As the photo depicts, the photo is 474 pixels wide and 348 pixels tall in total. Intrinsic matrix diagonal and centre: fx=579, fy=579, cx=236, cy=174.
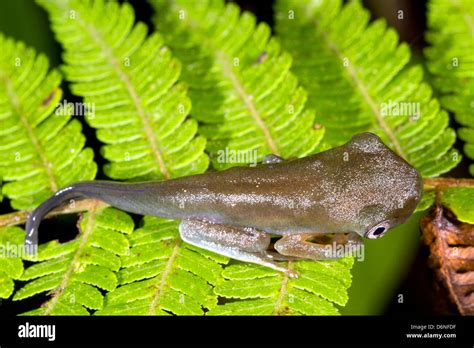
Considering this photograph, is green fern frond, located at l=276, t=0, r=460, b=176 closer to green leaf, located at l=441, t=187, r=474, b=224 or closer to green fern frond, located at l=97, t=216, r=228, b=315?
green leaf, located at l=441, t=187, r=474, b=224

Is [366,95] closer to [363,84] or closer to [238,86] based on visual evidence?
[363,84]

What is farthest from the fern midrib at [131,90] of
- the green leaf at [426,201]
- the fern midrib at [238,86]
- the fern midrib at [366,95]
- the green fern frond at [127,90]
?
the green leaf at [426,201]

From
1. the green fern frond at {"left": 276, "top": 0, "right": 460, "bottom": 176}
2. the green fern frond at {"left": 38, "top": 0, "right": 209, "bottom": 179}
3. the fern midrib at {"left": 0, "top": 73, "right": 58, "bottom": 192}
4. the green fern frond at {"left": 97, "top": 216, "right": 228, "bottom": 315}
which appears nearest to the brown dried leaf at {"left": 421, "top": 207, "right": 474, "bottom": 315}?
the green fern frond at {"left": 276, "top": 0, "right": 460, "bottom": 176}

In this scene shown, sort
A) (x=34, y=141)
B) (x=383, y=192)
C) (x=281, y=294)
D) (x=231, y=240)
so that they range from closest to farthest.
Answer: (x=281, y=294)
(x=383, y=192)
(x=231, y=240)
(x=34, y=141)

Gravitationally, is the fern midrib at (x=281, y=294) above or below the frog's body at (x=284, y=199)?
below

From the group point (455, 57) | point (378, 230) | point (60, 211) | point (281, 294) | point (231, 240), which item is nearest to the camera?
point (281, 294)

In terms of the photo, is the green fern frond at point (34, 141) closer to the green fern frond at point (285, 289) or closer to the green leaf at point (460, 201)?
the green fern frond at point (285, 289)

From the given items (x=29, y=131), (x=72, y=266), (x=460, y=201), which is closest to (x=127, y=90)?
(x=29, y=131)
